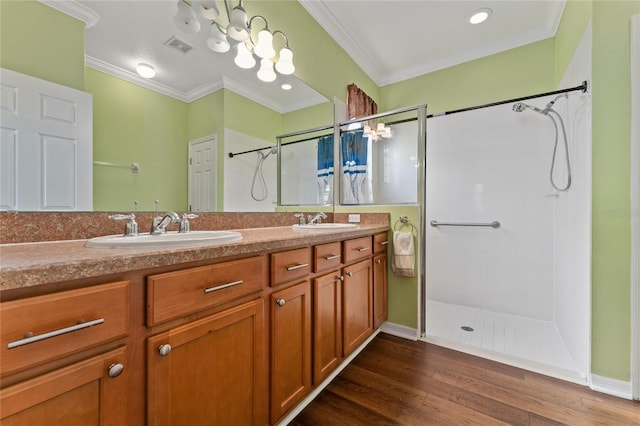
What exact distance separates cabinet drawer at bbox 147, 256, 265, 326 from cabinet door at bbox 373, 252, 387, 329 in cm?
115

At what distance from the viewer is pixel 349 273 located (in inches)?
62.4

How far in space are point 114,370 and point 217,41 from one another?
1.59 m

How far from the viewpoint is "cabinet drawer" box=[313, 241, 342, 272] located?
1324mm

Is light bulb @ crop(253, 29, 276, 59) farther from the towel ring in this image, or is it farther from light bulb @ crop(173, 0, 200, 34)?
the towel ring

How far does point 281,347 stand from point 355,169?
182 centimetres

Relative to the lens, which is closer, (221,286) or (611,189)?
(221,286)

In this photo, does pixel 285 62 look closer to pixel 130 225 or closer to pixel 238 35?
pixel 238 35

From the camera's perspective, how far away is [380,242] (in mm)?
2018

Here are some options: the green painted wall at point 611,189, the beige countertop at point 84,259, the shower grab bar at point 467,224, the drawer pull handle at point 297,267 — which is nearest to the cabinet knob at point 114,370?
the beige countertop at point 84,259

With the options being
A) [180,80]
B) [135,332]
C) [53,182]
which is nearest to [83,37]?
[180,80]

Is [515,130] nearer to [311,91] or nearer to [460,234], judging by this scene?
[460,234]

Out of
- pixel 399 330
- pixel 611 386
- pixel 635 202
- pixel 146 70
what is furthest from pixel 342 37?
pixel 611 386

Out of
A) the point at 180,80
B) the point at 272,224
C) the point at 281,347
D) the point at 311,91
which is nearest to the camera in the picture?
the point at 281,347

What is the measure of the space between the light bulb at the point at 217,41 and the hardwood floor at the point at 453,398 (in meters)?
1.99
